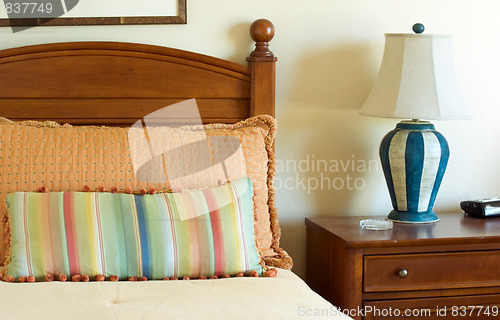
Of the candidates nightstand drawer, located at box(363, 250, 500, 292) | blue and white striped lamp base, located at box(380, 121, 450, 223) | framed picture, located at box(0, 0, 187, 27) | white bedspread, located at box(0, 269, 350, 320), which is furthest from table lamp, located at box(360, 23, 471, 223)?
framed picture, located at box(0, 0, 187, 27)

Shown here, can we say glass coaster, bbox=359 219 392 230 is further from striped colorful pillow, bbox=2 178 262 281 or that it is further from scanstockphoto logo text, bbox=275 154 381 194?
striped colorful pillow, bbox=2 178 262 281

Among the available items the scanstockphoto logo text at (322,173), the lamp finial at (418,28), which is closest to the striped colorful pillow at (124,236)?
the scanstockphoto logo text at (322,173)

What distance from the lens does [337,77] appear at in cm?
245

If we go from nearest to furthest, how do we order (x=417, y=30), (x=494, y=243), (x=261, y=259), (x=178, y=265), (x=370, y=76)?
(x=178, y=265) → (x=261, y=259) → (x=494, y=243) → (x=417, y=30) → (x=370, y=76)

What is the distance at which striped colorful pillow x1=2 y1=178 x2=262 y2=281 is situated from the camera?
1.71 meters

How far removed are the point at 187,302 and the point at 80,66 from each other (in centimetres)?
109

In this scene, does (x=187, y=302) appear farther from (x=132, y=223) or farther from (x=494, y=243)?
(x=494, y=243)

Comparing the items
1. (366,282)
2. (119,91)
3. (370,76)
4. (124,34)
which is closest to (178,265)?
(366,282)

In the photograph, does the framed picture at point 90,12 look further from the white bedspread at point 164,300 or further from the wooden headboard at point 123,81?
the white bedspread at point 164,300

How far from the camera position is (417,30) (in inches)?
87.7

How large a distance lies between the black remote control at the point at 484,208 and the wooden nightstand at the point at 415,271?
0.20 meters

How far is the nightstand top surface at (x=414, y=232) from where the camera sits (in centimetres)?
199

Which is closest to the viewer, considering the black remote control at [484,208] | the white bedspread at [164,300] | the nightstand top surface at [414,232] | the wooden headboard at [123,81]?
the white bedspread at [164,300]

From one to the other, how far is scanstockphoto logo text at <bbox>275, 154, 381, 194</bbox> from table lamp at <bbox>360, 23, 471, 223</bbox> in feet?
0.88
